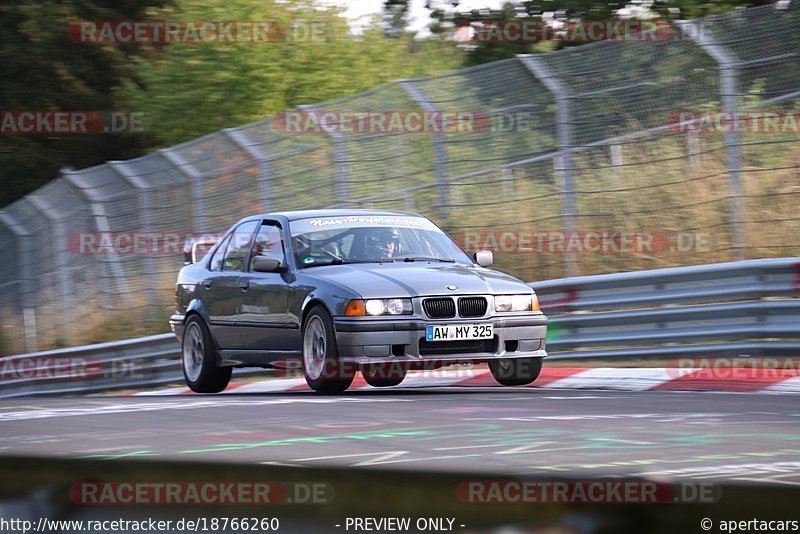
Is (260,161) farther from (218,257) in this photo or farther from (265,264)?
(265,264)

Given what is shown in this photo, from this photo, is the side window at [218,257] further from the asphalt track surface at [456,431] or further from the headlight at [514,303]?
the headlight at [514,303]

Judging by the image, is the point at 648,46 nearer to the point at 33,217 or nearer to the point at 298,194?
the point at 298,194

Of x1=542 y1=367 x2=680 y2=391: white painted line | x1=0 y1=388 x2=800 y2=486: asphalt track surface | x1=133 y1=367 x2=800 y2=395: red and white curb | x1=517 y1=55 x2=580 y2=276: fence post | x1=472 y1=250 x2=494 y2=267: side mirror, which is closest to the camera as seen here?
x1=0 y1=388 x2=800 y2=486: asphalt track surface

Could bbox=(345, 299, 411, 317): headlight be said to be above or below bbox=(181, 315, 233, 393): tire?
above

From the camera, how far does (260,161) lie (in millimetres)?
16344

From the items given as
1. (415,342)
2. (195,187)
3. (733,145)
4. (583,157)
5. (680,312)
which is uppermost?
(733,145)

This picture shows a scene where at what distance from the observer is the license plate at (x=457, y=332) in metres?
9.36

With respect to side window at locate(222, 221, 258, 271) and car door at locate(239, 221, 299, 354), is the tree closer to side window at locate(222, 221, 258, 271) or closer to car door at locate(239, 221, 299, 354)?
side window at locate(222, 221, 258, 271)

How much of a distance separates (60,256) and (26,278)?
78.1 inches

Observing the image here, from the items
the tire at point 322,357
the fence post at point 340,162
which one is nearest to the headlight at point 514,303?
the tire at point 322,357

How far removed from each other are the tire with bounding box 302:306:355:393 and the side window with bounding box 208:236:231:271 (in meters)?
2.09

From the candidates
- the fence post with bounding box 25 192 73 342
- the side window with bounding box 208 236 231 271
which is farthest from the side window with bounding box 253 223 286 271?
the fence post with bounding box 25 192 73 342

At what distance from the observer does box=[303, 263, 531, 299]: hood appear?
9406mm

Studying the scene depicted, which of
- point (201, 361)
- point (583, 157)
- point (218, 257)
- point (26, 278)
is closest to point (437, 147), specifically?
point (583, 157)
